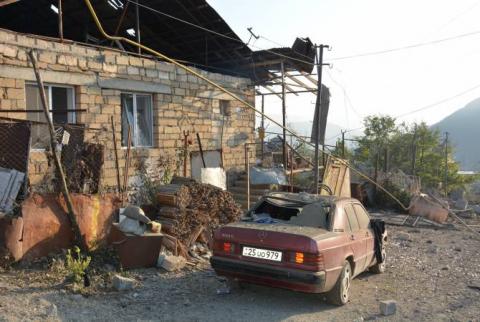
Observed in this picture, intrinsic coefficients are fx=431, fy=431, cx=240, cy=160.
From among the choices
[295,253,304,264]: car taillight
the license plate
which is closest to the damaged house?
the license plate

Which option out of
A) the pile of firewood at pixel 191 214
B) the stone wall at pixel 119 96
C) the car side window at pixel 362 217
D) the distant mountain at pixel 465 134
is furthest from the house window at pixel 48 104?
the distant mountain at pixel 465 134

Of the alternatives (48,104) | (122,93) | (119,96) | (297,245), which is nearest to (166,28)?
(122,93)

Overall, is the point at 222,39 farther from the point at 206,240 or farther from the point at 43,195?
the point at 43,195

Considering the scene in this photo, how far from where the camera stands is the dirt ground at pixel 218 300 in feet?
15.8

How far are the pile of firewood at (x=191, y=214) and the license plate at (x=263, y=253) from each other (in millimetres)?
2382

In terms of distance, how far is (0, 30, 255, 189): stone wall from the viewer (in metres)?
7.38

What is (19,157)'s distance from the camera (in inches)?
258

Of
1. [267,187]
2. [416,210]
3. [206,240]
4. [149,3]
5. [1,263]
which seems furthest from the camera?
[416,210]

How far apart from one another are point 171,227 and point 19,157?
263 cm

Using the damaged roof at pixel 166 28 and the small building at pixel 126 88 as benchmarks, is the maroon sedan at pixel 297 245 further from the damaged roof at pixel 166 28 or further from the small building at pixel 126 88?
the damaged roof at pixel 166 28

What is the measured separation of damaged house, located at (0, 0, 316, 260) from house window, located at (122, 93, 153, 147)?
0.9 inches

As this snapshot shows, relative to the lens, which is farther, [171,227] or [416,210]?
[416,210]

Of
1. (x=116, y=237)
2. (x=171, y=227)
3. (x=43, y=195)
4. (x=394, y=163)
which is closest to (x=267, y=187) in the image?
(x=171, y=227)

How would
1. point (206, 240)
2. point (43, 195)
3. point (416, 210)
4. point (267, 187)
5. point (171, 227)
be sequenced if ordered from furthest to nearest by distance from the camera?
point (416, 210) < point (267, 187) < point (206, 240) < point (171, 227) < point (43, 195)
